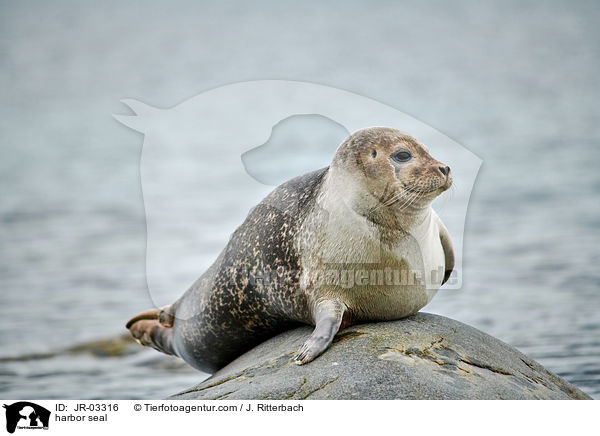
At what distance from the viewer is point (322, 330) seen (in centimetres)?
371

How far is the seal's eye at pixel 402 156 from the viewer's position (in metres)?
3.81

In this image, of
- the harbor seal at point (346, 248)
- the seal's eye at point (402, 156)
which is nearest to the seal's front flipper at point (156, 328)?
the harbor seal at point (346, 248)

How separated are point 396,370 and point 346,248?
0.64 metres

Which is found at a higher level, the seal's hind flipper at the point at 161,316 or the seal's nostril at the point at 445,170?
the seal's nostril at the point at 445,170

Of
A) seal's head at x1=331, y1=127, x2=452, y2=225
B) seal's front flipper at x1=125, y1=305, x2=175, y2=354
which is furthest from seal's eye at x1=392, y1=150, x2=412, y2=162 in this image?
seal's front flipper at x1=125, y1=305, x2=175, y2=354

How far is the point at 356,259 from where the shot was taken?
3.87 meters

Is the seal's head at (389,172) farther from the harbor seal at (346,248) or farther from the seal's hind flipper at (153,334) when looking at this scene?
the seal's hind flipper at (153,334)

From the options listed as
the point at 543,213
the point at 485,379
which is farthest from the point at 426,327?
the point at 543,213


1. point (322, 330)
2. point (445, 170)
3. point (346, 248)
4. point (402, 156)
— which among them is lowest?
point (322, 330)

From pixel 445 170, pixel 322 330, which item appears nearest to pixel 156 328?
pixel 322 330

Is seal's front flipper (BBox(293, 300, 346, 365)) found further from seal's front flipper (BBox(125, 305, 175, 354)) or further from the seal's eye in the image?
seal's front flipper (BBox(125, 305, 175, 354))

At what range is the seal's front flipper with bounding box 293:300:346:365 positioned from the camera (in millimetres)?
3658

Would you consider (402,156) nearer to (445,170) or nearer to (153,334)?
(445,170)
